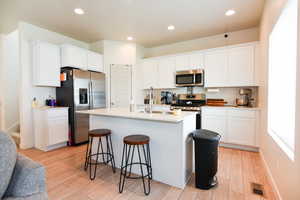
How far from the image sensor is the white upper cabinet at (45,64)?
3309mm

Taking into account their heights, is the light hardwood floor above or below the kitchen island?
below

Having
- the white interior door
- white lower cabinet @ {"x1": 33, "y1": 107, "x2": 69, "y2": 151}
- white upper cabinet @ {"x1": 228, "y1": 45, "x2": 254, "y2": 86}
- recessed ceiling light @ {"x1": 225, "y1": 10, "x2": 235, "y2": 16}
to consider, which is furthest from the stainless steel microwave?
white lower cabinet @ {"x1": 33, "y1": 107, "x2": 69, "y2": 151}

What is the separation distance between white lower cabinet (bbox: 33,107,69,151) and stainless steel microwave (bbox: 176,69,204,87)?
3.02m

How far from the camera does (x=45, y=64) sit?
11.1ft

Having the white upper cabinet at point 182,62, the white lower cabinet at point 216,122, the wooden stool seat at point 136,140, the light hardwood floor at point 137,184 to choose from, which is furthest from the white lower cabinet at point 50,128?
the white lower cabinet at point 216,122

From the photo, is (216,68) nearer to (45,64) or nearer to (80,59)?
(80,59)

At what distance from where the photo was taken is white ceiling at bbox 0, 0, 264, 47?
2639 millimetres

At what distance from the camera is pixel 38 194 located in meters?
1.01

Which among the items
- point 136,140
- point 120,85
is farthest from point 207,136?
point 120,85

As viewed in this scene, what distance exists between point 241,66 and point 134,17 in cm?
262

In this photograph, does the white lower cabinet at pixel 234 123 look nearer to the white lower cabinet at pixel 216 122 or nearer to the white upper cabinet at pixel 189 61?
the white lower cabinet at pixel 216 122

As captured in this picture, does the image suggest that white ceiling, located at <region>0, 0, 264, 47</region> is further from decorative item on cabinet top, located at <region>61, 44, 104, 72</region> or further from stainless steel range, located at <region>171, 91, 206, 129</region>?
stainless steel range, located at <region>171, 91, 206, 129</region>

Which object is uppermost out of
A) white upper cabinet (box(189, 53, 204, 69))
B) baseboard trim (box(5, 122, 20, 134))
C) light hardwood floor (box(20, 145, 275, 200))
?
white upper cabinet (box(189, 53, 204, 69))

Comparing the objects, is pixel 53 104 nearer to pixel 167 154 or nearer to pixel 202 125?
pixel 167 154
